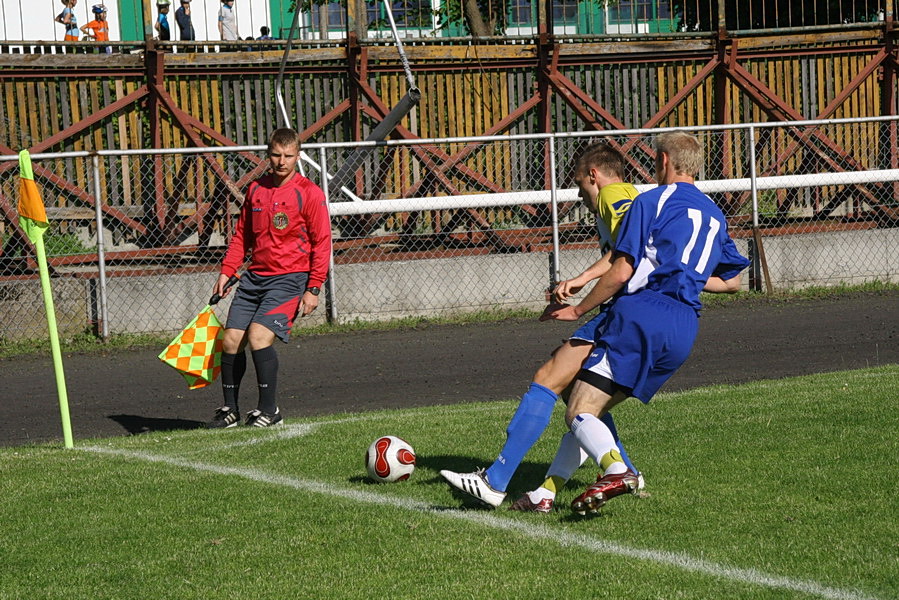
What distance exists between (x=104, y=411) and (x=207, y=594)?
18.5 ft

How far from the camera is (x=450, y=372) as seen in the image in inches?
429

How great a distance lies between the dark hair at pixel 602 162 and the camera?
5785 millimetres

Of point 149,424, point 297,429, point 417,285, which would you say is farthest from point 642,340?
point 417,285

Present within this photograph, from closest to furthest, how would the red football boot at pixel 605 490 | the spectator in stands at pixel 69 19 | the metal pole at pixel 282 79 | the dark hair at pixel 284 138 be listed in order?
the red football boot at pixel 605 490
the dark hair at pixel 284 138
the metal pole at pixel 282 79
the spectator in stands at pixel 69 19

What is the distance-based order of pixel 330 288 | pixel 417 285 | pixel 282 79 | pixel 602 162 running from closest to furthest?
pixel 602 162
pixel 330 288
pixel 417 285
pixel 282 79

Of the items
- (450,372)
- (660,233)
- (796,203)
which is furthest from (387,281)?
(660,233)

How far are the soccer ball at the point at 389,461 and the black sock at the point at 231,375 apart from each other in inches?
103

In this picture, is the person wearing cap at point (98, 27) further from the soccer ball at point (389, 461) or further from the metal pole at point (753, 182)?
the soccer ball at point (389, 461)

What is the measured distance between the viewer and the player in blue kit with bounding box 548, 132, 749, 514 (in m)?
5.10

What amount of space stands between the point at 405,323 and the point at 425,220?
1666 millimetres

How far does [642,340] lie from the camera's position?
16.7ft

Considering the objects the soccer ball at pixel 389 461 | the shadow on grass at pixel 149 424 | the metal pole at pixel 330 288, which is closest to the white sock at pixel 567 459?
the soccer ball at pixel 389 461

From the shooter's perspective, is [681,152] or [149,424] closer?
[681,152]

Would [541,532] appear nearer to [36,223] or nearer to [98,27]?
[36,223]
